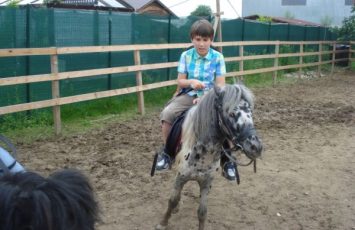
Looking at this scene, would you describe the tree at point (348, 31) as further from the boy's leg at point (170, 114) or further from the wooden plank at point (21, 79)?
the boy's leg at point (170, 114)

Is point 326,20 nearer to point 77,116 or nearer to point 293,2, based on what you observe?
point 293,2

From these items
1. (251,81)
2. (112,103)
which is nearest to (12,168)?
(112,103)

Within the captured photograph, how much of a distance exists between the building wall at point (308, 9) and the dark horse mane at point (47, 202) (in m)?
37.9

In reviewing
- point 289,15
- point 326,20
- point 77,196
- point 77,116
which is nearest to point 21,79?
point 77,116

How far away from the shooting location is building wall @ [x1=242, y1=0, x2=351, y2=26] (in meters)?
37.1

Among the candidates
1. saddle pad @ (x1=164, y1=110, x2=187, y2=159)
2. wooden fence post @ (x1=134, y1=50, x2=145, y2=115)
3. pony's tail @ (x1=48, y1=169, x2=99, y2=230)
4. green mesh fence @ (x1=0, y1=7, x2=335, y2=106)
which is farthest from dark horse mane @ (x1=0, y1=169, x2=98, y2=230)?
wooden fence post @ (x1=134, y1=50, x2=145, y2=115)

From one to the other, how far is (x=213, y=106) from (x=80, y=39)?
5475mm

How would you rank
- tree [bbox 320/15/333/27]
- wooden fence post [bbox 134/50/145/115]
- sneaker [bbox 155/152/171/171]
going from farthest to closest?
1. tree [bbox 320/15/333/27]
2. wooden fence post [bbox 134/50/145/115]
3. sneaker [bbox 155/152/171/171]

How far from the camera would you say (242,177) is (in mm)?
5000

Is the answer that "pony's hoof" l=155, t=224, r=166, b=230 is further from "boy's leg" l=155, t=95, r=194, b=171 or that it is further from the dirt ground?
"boy's leg" l=155, t=95, r=194, b=171

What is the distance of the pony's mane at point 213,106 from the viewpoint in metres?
2.99

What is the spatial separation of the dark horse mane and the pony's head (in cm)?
158

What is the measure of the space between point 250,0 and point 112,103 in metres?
34.4

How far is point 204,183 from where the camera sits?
11.2ft
